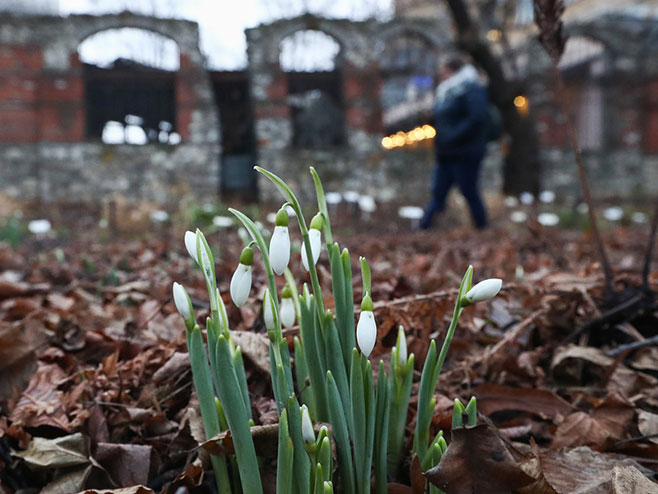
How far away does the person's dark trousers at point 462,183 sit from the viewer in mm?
6504

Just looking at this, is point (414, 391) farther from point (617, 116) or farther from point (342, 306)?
point (617, 116)

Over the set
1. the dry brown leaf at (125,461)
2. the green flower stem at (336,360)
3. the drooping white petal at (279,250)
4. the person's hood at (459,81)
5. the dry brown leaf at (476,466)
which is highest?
the person's hood at (459,81)

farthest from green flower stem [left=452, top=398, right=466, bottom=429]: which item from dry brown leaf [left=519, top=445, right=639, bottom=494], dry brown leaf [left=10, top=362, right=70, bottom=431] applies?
dry brown leaf [left=10, top=362, right=70, bottom=431]

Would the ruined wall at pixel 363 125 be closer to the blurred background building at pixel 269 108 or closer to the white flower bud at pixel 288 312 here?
the blurred background building at pixel 269 108

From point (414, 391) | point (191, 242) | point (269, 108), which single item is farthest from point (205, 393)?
point (269, 108)

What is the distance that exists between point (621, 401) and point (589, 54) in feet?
56.2

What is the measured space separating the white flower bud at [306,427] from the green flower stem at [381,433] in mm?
133

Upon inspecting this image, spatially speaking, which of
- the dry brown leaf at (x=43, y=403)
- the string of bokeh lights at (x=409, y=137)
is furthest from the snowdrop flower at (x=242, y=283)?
the string of bokeh lights at (x=409, y=137)

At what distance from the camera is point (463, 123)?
6383 mm

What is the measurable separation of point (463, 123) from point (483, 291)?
597cm

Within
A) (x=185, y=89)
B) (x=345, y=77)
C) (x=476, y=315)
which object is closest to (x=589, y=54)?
(x=345, y=77)

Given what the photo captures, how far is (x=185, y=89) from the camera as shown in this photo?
11633 mm

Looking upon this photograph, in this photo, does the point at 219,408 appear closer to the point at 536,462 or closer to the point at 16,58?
the point at 536,462

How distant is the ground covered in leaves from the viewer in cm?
82
